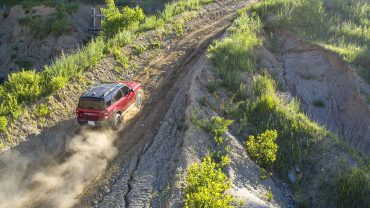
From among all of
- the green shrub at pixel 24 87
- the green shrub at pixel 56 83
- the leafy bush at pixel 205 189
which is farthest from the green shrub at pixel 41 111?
the leafy bush at pixel 205 189

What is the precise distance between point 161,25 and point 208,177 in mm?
17499

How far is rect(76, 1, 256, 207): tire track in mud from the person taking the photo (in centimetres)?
1252

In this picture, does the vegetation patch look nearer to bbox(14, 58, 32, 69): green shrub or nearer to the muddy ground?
the muddy ground

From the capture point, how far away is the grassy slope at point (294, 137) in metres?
13.0

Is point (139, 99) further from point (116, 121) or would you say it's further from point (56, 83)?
point (56, 83)

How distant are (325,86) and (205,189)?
13132 mm

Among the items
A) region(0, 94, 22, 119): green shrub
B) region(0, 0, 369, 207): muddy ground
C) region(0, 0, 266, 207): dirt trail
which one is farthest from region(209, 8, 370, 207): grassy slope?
region(0, 94, 22, 119): green shrub

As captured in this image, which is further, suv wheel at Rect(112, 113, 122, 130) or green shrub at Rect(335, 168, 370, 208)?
suv wheel at Rect(112, 113, 122, 130)

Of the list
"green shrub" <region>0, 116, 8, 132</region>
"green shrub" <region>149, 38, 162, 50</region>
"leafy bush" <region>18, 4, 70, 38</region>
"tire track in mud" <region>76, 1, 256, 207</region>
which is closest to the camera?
"tire track in mud" <region>76, 1, 256, 207</region>

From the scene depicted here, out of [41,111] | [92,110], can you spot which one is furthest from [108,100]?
[41,111]

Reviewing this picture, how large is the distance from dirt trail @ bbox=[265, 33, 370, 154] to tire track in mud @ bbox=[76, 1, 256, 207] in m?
5.02

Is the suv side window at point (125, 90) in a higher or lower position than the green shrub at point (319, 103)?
higher

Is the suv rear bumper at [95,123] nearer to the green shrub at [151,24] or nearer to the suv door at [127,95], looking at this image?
the suv door at [127,95]

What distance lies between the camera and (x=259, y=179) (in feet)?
43.8
